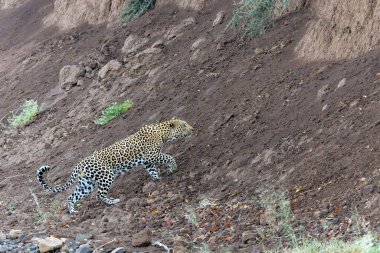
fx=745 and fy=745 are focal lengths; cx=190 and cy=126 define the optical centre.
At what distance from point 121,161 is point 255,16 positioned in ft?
14.7

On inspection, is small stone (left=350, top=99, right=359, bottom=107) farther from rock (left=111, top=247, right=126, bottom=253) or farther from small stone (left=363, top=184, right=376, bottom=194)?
rock (left=111, top=247, right=126, bottom=253)

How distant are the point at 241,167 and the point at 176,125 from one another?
7.84 feet

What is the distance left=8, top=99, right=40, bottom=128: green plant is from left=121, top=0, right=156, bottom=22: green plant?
3.50 meters

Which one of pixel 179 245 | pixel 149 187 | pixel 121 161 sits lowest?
pixel 149 187

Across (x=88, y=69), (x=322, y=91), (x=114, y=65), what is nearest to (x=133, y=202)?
(x=322, y=91)

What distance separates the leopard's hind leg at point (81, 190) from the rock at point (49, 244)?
301 cm

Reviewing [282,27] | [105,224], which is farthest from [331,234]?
[282,27]

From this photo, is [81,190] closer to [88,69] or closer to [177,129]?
[177,129]

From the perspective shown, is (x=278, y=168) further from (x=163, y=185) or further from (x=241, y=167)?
(x=163, y=185)

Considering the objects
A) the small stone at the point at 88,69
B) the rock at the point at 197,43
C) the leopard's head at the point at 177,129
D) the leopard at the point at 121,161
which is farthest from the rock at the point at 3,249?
the small stone at the point at 88,69

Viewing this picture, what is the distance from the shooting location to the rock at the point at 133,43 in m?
18.7

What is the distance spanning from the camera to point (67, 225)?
38.6ft

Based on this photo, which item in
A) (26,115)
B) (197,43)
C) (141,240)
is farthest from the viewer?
(26,115)

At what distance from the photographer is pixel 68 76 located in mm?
19422
